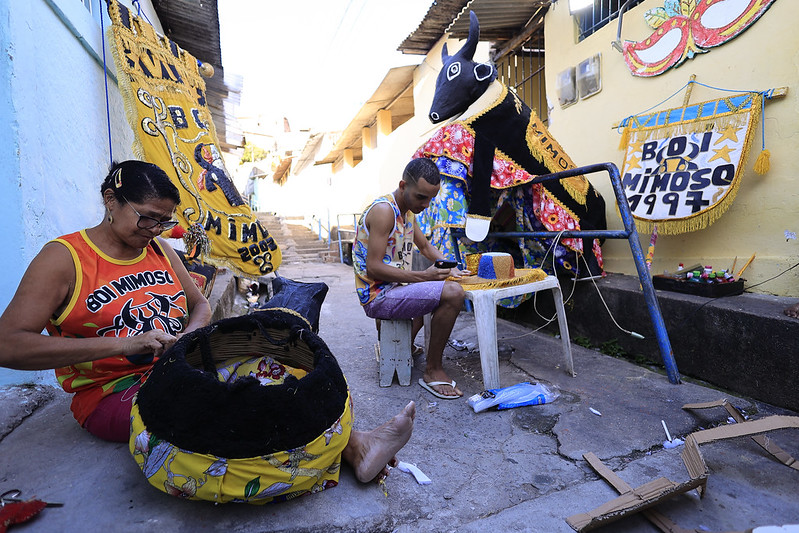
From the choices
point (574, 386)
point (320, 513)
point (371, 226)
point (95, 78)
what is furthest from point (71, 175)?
point (574, 386)

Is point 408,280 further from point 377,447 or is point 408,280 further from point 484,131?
point 484,131

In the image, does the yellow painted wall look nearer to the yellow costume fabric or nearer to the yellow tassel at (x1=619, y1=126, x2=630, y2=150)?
the yellow tassel at (x1=619, y1=126, x2=630, y2=150)

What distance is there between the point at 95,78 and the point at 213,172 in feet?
3.43

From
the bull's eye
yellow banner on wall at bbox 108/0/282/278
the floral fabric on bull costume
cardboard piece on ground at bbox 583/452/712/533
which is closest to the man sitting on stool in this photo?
the floral fabric on bull costume

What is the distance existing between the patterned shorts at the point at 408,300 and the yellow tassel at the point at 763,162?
2.17m

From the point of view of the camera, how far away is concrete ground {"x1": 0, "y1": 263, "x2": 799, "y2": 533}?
130 cm

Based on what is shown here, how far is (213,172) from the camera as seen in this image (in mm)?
3703

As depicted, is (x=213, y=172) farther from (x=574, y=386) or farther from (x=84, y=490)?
(x=574, y=386)

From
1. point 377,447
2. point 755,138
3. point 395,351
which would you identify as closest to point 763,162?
point 755,138

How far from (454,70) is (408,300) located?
189 cm

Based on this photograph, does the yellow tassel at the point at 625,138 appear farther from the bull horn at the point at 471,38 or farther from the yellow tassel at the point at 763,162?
the bull horn at the point at 471,38

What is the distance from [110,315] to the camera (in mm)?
1504

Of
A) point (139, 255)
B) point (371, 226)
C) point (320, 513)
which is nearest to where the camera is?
point (320, 513)

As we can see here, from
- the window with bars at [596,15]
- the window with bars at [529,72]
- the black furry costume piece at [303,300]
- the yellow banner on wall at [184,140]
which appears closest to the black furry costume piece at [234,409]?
the black furry costume piece at [303,300]
